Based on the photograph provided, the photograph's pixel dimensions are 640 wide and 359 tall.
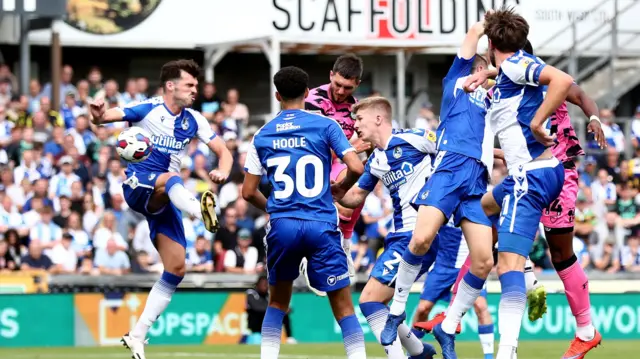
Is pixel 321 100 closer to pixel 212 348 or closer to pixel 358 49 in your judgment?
pixel 212 348

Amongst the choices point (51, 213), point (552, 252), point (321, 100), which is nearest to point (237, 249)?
point (51, 213)

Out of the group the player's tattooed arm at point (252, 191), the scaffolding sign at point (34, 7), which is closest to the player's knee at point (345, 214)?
the player's tattooed arm at point (252, 191)

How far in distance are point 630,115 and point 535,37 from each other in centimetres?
384

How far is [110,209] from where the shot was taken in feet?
70.7

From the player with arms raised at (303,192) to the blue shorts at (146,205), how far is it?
2216 mm

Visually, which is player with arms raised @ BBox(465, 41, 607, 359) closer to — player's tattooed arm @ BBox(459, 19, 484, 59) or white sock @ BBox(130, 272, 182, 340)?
player's tattooed arm @ BBox(459, 19, 484, 59)

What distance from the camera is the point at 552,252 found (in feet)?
38.9

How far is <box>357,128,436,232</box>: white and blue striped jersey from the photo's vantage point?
12305 millimetres

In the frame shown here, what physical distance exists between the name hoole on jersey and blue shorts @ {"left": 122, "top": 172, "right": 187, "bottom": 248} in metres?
2.16

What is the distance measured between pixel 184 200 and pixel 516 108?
11.1 feet

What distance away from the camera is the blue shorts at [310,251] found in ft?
35.4

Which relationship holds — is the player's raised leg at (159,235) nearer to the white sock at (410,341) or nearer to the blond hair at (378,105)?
the blond hair at (378,105)

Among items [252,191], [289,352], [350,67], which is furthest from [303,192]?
[289,352]

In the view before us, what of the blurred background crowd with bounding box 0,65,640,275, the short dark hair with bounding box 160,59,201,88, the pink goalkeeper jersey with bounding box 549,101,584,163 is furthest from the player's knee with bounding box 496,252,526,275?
the blurred background crowd with bounding box 0,65,640,275
